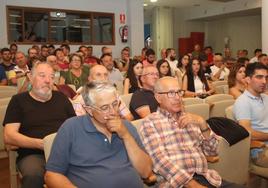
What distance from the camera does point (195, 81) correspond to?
18.9 ft

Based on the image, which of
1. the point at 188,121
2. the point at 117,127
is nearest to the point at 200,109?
the point at 188,121

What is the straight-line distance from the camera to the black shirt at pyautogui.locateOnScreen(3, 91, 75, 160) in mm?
2625

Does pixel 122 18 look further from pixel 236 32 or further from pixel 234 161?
pixel 234 161

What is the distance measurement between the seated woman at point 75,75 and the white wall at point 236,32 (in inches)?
426

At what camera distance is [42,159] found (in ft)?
8.30

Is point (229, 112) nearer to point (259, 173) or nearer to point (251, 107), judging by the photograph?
point (251, 107)

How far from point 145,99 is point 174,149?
3.54ft

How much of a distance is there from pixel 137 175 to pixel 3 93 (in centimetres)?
285

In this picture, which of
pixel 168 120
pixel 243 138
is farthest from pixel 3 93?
pixel 243 138

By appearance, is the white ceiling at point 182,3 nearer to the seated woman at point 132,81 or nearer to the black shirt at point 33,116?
the seated woman at point 132,81

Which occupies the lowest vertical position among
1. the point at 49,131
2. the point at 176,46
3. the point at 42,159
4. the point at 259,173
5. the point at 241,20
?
the point at 259,173

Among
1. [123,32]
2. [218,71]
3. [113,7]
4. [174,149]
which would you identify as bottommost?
[174,149]

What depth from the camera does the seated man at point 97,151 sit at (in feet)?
6.06

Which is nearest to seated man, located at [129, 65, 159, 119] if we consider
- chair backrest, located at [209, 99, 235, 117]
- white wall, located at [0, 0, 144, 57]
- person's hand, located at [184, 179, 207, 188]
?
chair backrest, located at [209, 99, 235, 117]
